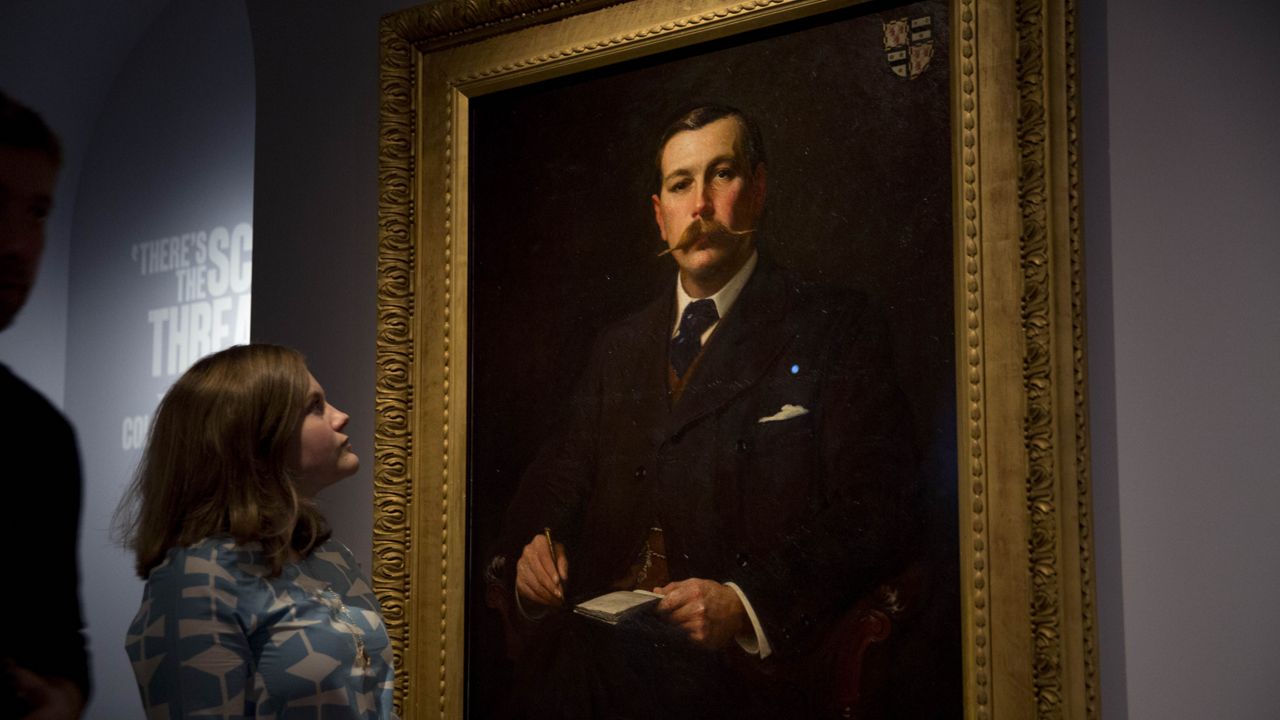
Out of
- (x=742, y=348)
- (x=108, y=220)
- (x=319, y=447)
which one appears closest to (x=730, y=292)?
(x=742, y=348)

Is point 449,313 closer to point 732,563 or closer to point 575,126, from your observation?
point 575,126

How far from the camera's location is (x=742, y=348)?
2637 millimetres

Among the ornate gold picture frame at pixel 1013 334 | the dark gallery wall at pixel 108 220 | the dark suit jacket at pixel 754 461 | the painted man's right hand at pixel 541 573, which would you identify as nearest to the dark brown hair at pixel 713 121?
the ornate gold picture frame at pixel 1013 334

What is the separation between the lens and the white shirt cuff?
2523mm

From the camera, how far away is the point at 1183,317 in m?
2.22

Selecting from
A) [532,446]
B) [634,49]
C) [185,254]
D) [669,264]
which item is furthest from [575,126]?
[185,254]

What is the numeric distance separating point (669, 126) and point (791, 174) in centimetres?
37

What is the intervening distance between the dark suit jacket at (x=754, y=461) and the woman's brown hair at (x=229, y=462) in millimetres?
713

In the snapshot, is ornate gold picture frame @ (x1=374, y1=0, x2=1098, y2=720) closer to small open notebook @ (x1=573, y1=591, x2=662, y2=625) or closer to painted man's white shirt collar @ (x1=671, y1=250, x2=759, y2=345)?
painted man's white shirt collar @ (x1=671, y1=250, x2=759, y2=345)

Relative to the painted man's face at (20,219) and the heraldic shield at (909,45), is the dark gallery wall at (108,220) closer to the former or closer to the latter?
the painted man's face at (20,219)

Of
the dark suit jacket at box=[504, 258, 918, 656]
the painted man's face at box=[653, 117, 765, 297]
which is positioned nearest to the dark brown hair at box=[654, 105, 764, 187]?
the painted man's face at box=[653, 117, 765, 297]

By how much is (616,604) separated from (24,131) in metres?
1.81

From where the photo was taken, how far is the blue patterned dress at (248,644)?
2.04 meters

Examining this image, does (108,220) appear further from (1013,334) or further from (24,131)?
(1013,334)
